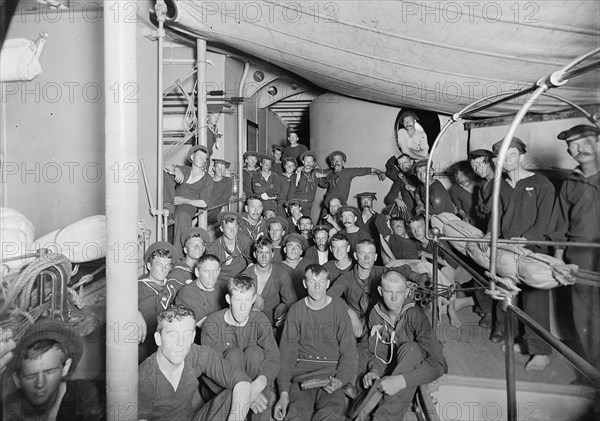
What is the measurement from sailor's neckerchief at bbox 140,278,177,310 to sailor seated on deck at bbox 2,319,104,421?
0.83 metres

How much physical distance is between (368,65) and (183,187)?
213cm

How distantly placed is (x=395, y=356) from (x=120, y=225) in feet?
6.45

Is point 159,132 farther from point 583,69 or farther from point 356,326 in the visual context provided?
point 583,69

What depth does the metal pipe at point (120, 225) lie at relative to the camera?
1.48m

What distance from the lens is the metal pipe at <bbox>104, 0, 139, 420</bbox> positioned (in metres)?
1.48

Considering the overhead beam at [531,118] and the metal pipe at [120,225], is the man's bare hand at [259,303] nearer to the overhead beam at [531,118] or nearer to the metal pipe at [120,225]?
the metal pipe at [120,225]

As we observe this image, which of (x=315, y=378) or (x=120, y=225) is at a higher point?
(x=120, y=225)

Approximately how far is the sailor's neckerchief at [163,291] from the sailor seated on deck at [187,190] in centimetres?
94

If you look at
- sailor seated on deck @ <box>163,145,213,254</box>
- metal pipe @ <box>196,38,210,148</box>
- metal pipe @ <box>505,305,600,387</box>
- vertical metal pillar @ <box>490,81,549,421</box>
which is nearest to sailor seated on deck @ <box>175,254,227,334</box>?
sailor seated on deck @ <box>163,145,213,254</box>

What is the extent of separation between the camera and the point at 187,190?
4195mm

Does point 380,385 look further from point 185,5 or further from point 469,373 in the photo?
point 185,5

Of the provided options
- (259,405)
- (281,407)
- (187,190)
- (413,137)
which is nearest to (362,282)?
(281,407)

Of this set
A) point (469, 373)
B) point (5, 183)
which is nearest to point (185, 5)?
point (5, 183)

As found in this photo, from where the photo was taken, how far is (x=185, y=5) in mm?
3754
